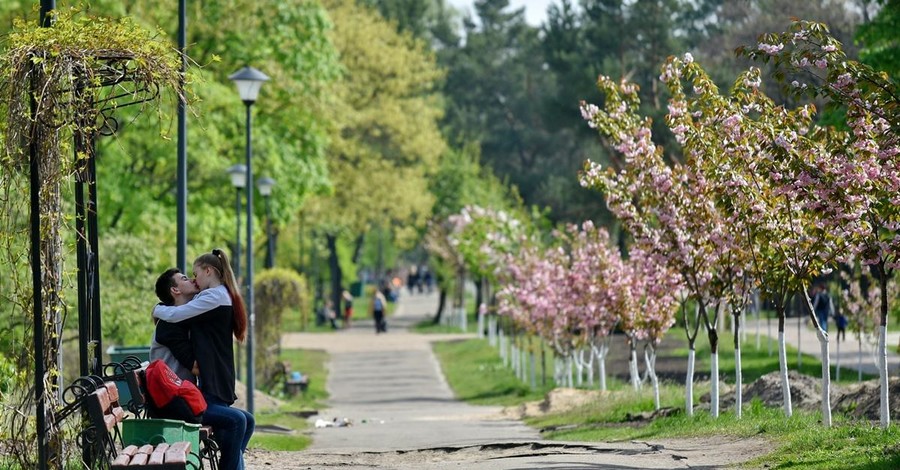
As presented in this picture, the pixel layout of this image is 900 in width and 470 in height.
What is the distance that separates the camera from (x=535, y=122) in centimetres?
8731

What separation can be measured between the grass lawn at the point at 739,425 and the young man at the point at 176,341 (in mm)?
4809

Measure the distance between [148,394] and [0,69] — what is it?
7.93ft

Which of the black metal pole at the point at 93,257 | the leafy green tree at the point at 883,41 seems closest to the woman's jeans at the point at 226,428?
the black metal pole at the point at 93,257

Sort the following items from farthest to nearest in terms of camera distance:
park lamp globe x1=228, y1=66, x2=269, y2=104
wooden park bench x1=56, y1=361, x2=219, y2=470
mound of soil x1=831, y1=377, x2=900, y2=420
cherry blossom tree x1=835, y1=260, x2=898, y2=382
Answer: cherry blossom tree x1=835, y1=260, x2=898, y2=382
park lamp globe x1=228, y1=66, x2=269, y2=104
mound of soil x1=831, y1=377, x2=900, y2=420
wooden park bench x1=56, y1=361, x2=219, y2=470

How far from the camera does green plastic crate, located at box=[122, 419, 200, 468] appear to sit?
423 inches

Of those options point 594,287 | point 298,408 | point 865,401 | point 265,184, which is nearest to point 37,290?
point 865,401

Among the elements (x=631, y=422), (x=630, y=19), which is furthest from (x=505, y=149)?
(x=631, y=422)

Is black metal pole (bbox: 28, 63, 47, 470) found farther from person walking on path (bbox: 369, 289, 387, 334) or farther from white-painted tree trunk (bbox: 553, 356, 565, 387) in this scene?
person walking on path (bbox: 369, 289, 387, 334)

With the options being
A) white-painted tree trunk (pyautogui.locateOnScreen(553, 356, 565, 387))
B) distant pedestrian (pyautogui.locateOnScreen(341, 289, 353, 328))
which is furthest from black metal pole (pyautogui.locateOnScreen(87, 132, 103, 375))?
distant pedestrian (pyautogui.locateOnScreen(341, 289, 353, 328))

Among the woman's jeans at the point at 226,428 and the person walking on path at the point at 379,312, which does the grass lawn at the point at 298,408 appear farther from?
the person walking on path at the point at 379,312

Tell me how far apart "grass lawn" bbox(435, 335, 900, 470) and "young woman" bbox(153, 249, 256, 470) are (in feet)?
14.8

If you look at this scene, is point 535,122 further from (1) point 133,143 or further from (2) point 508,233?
(1) point 133,143

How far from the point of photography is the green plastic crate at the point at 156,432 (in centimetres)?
1073

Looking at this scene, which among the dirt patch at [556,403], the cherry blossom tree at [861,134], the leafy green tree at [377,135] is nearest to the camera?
the cherry blossom tree at [861,134]
